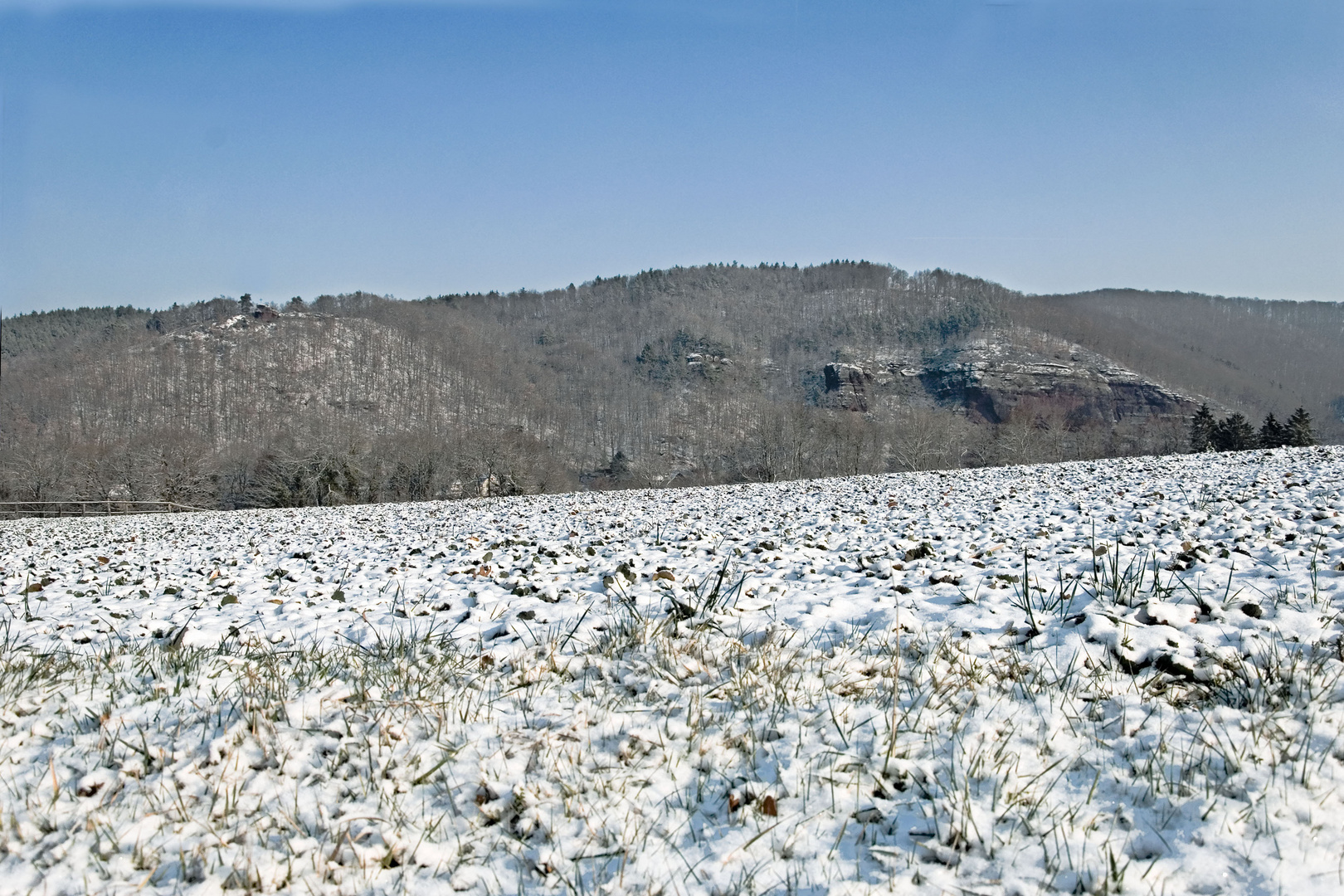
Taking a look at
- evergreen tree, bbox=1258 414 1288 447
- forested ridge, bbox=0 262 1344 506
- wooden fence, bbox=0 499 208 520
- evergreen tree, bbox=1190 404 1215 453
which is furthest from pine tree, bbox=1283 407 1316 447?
wooden fence, bbox=0 499 208 520

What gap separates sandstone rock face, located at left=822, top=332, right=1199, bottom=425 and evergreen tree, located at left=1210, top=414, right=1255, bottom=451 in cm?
9696

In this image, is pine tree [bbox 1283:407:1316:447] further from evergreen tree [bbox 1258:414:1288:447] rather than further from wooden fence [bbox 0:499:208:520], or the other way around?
wooden fence [bbox 0:499:208:520]

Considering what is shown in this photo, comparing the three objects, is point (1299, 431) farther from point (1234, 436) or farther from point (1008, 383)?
point (1008, 383)

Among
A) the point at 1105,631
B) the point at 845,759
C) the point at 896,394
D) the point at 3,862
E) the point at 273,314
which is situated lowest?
the point at 3,862

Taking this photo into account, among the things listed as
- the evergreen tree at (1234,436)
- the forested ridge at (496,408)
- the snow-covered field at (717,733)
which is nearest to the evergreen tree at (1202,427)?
the evergreen tree at (1234,436)

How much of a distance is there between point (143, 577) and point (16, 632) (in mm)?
3722

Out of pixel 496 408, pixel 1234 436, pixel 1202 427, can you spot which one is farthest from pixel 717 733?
pixel 496 408

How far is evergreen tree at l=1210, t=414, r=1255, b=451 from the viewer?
57812 millimetres

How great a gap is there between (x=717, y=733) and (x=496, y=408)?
165 m

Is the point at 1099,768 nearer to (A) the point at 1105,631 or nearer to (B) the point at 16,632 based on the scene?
(A) the point at 1105,631

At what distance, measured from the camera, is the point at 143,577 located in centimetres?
1034

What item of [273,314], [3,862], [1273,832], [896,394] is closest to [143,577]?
[3,862]

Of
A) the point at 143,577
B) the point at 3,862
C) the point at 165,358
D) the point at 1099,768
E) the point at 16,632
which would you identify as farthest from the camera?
the point at 165,358

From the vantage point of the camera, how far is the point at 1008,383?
173 metres
